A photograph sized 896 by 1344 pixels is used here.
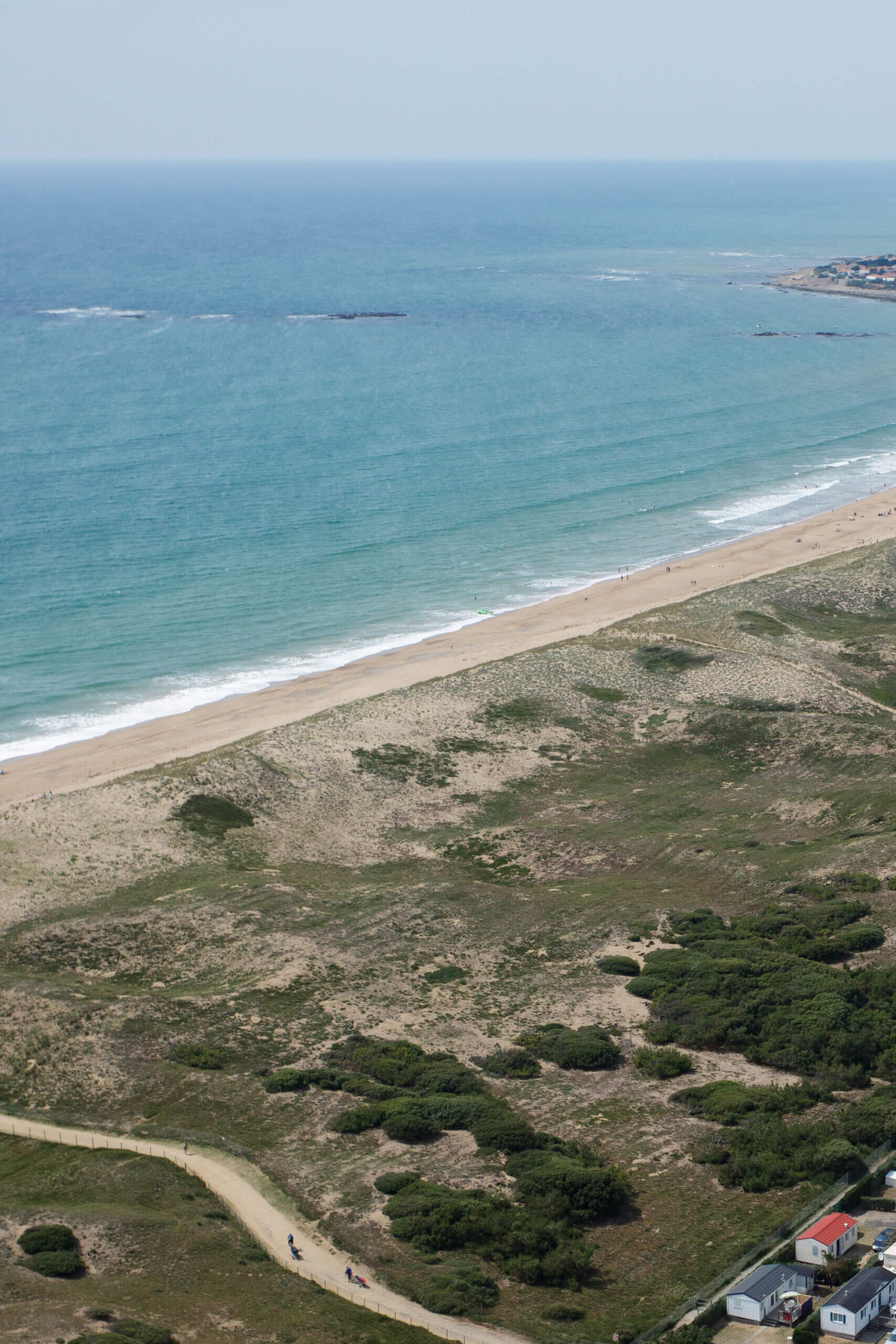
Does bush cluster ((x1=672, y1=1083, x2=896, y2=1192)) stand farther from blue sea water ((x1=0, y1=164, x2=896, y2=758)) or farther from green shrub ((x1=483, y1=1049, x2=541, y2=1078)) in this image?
blue sea water ((x1=0, y1=164, x2=896, y2=758))

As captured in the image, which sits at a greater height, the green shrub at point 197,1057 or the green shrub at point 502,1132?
the green shrub at point 502,1132

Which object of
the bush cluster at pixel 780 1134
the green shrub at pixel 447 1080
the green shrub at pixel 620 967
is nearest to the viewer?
the bush cluster at pixel 780 1134

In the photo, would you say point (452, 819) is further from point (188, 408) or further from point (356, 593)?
point (188, 408)

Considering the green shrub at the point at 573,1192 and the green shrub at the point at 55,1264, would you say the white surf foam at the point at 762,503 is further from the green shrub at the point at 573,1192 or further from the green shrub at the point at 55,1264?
the green shrub at the point at 55,1264

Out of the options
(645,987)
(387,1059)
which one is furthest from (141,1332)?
(645,987)

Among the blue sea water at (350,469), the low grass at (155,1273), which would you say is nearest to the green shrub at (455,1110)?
the low grass at (155,1273)

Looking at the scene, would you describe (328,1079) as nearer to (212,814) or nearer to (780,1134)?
(780,1134)
